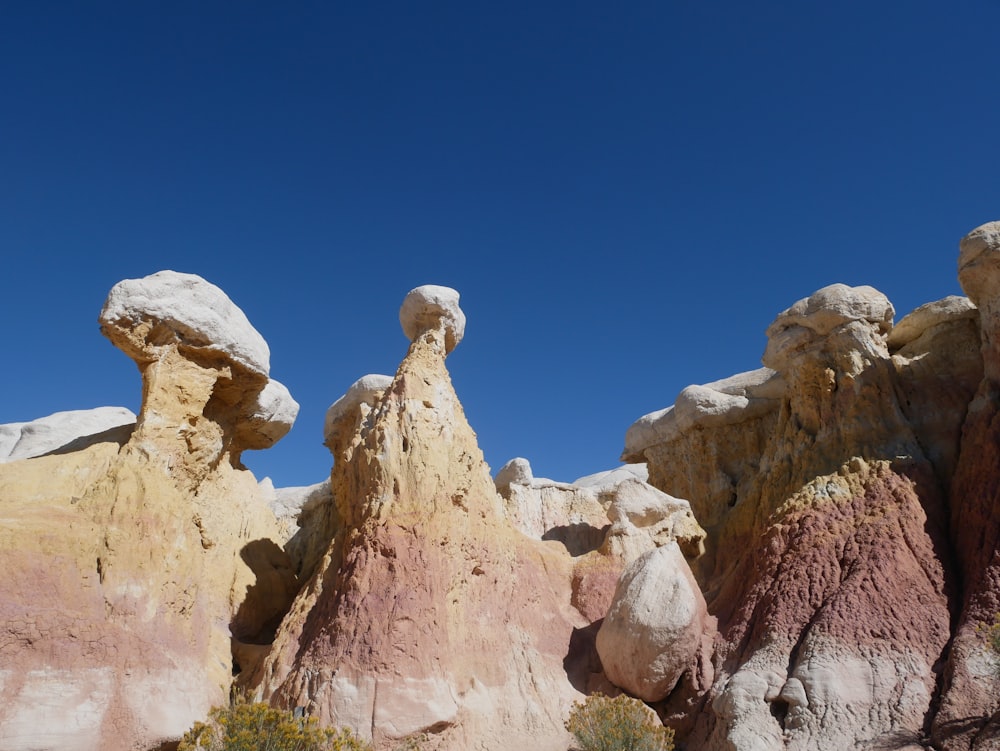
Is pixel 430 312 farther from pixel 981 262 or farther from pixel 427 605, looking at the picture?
pixel 981 262

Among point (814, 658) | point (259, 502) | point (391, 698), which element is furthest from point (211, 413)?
point (814, 658)

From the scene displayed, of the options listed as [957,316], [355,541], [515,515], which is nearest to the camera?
[355,541]

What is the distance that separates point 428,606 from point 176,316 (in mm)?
5742

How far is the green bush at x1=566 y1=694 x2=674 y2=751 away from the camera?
30.2 feet

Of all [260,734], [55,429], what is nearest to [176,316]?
[260,734]

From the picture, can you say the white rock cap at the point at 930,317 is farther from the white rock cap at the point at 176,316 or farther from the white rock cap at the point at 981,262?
the white rock cap at the point at 176,316

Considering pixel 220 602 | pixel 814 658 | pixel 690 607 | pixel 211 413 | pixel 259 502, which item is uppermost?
pixel 211 413

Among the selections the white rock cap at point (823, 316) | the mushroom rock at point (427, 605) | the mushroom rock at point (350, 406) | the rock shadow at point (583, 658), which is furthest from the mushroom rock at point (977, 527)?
the mushroom rock at point (350, 406)

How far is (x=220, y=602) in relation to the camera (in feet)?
39.8

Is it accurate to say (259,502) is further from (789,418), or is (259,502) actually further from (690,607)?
(789,418)

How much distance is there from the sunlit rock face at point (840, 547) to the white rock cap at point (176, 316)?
851 centimetres

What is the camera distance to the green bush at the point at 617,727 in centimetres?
922

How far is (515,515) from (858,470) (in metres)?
6.47

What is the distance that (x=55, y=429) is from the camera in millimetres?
16891
